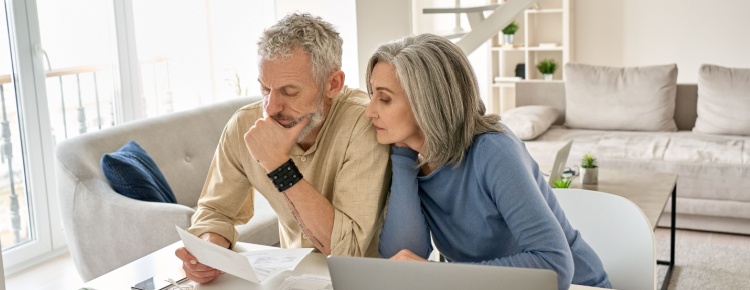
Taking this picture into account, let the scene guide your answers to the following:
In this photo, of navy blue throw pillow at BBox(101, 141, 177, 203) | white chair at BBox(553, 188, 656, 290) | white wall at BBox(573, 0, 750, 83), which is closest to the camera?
white chair at BBox(553, 188, 656, 290)

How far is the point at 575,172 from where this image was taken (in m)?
3.87

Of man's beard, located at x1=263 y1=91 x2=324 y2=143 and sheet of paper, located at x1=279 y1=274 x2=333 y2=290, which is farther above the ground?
man's beard, located at x1=263 y1=91 x2=324 y2=143

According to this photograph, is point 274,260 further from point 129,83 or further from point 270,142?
point 129,83

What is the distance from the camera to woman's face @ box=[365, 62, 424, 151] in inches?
67.5

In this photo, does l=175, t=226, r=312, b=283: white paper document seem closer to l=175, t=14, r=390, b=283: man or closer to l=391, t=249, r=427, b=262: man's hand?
l=175, t=14, r=390, b=283: man

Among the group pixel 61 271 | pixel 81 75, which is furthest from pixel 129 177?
pixel 81 75

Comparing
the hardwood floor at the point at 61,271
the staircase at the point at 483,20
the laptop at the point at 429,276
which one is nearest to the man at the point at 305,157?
the laptop at the point at 429,276

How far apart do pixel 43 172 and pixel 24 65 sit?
0.57 meters

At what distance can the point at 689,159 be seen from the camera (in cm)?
439

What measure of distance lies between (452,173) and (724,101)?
145 inches

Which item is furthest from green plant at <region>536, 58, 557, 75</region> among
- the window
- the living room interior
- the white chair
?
the white chair

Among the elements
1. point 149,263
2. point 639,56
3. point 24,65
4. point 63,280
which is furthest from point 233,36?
point 149,263

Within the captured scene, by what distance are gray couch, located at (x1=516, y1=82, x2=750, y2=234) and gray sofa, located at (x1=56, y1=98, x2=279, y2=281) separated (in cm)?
203

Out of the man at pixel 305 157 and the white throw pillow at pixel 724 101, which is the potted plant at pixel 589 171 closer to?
the white throw pillow at pixel 724 101
